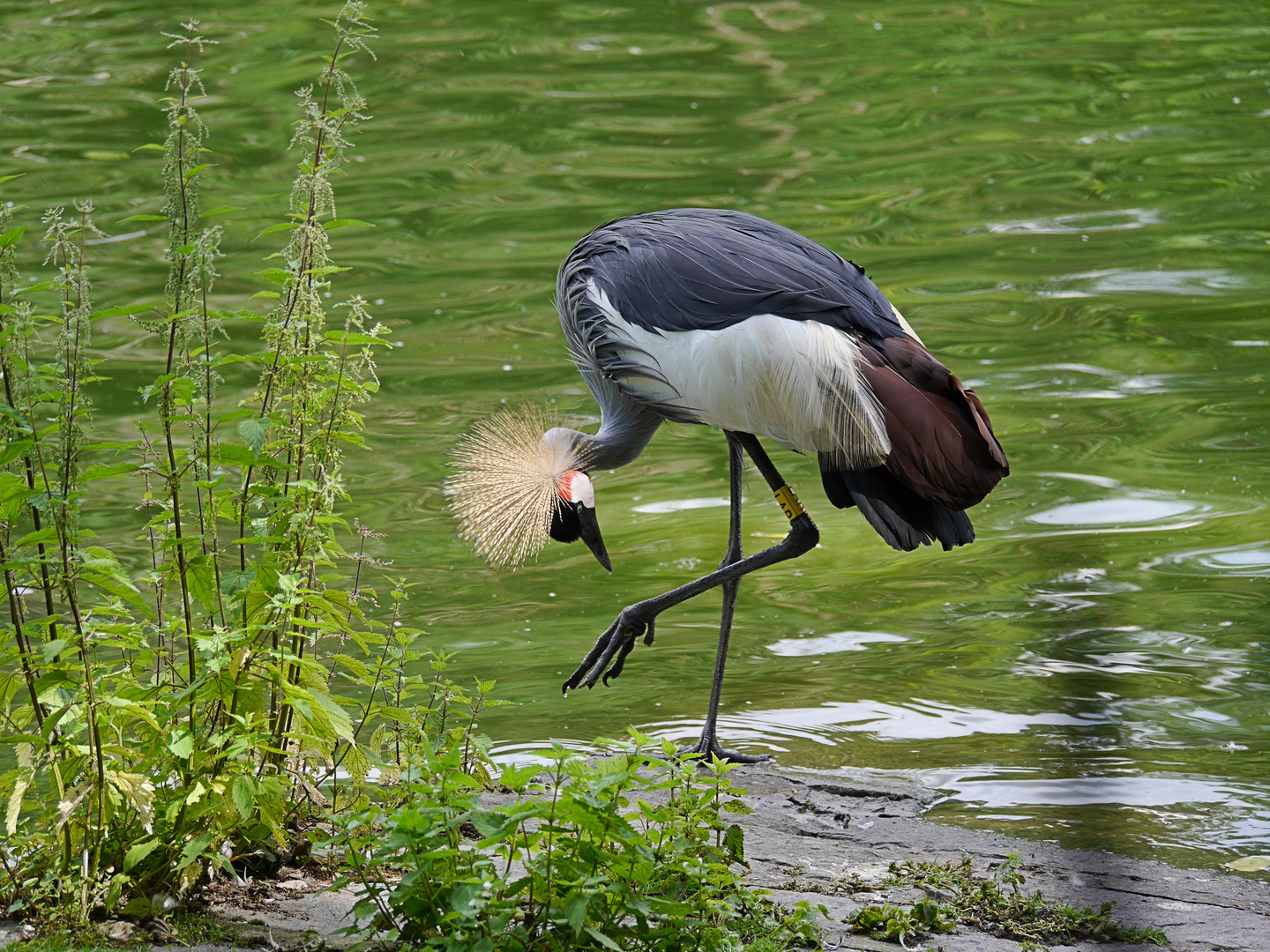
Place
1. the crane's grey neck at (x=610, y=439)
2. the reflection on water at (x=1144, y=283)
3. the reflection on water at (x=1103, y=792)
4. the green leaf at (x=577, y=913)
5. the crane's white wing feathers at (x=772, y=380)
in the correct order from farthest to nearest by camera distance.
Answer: the reflection on water at (x=1144, y=283)
the crane's grey neck at (x=610, y=439)
the reflection on water at (x=1103, y=792)
the crane's white wing feathers at (x=772, y=380)
the green leaf at (x=577, y=913)

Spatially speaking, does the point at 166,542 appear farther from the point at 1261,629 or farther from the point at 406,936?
the point at 1261,629

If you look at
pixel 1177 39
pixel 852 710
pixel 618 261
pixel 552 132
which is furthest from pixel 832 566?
pixel 1177 39

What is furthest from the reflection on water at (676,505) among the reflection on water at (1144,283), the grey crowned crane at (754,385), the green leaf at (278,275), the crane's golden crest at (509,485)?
the green leaf at (278,275)

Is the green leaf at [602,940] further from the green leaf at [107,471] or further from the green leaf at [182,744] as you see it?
the green leaf at [107,471]

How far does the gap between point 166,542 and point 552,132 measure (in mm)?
12167

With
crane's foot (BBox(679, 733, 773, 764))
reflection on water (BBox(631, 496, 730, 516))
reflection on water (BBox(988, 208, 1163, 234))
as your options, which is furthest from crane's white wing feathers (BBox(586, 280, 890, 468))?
reflection on water (BBox(988, 208, 1163, 234))

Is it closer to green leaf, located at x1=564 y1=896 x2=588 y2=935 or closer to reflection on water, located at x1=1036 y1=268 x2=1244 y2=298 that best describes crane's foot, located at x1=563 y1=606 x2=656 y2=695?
green leaf, located at x1=564 y1=896 x2=588 y2=935

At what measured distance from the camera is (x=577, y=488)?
218 inches

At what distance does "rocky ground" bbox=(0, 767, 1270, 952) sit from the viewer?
3709 millimetres

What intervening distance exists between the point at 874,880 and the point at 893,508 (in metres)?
1.34

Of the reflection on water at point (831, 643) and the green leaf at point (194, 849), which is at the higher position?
the green leaf at point (194, 849)

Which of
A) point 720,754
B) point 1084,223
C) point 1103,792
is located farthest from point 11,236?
point 1084,223

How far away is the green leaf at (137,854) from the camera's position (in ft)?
11.2

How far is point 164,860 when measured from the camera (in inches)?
141
